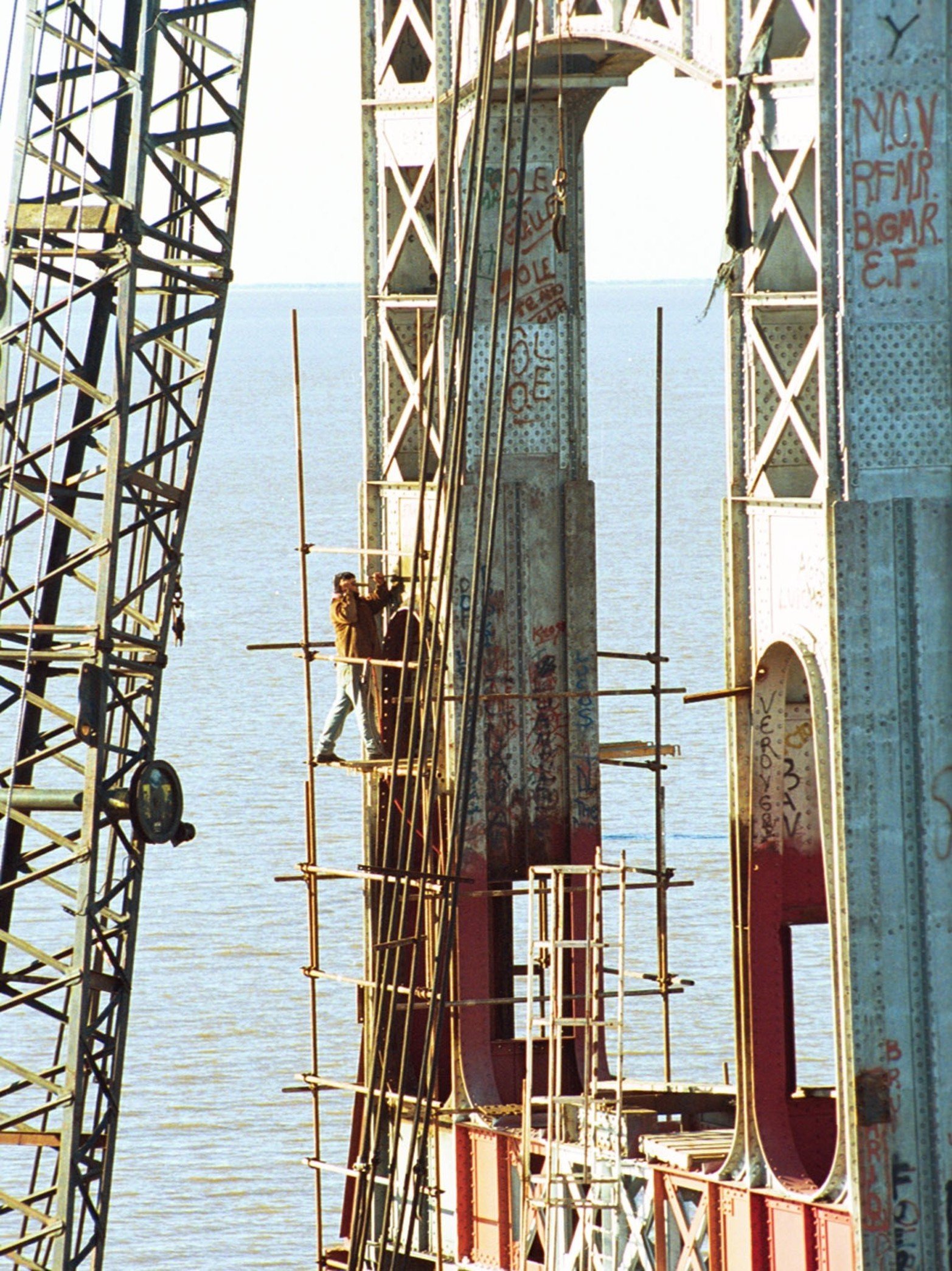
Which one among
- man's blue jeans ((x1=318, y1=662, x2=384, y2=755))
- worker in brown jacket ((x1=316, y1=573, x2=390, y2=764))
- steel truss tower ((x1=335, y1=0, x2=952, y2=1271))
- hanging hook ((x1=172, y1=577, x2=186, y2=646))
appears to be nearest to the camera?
steel truss tower ((x1=335, y1=0, x2=952, y2=1271))

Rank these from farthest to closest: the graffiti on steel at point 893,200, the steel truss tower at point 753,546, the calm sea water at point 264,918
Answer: the calm sea water at point 264,918 → the steel truss tower at point 753,546 → the graffiti on steel at point 893,200

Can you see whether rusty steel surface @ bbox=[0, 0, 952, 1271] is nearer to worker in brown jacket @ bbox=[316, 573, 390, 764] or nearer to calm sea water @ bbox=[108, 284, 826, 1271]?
worker in brown jacket @ bbox=[316, 573, 390, 764]

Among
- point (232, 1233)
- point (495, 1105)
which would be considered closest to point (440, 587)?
point (495, 1105)

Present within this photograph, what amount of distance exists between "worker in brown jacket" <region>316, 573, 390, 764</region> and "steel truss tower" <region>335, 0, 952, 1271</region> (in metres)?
0.91

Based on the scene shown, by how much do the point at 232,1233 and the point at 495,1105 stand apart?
13848 millimetres

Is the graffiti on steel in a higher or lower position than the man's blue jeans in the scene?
higher

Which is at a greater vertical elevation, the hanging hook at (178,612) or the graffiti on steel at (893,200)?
the graffiti on steel at (893,200)

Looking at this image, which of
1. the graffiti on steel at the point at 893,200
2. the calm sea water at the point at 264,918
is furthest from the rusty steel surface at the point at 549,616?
the calm sea water at the point at 264,918

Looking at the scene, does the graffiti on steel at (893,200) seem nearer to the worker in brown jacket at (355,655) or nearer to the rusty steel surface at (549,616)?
the rusty steel surface at (549,616)

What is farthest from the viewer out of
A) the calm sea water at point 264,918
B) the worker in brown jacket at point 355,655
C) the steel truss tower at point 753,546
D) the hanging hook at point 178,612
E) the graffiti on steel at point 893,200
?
the calm sea water at point 264,918

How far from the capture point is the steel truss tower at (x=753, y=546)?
63.8ft

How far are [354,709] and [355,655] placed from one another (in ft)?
2.44

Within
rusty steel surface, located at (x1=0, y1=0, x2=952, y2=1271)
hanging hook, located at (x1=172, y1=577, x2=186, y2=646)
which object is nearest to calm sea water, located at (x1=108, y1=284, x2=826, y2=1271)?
rusty steel surface, located at (x1=0, y1=0, x2=952, y2=1271)

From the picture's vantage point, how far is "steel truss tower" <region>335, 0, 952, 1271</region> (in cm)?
1944
